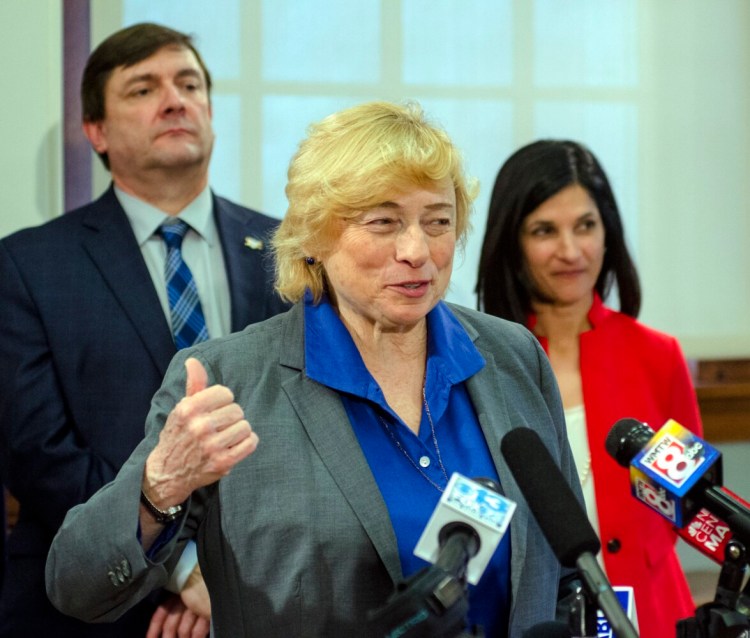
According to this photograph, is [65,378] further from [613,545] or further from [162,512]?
[613,545]

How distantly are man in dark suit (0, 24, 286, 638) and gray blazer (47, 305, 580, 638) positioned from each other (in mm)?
762

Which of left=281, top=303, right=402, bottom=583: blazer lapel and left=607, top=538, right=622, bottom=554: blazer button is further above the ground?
left=281, top=303, right=402, bottom=583: blazer lapel

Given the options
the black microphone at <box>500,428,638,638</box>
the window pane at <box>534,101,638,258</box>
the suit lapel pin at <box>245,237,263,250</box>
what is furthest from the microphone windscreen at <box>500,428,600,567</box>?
the window pane at <box>534,101,638,258</box>

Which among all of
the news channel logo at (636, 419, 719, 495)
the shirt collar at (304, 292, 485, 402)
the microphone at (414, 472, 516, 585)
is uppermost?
the shirt collar at (304, 292, 485, 402)

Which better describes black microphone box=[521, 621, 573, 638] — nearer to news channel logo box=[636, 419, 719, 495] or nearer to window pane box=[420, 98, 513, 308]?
news channel logo box=[636, 419, 719, 495]

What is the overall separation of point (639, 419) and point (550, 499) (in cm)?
147

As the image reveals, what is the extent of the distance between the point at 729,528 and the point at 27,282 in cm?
179

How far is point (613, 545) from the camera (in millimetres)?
2449

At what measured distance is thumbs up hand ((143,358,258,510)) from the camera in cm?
136

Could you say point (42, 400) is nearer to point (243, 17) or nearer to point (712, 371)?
point (243, 17)

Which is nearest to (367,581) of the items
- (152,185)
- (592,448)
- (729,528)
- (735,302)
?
(729,528)

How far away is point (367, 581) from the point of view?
1.59 meters

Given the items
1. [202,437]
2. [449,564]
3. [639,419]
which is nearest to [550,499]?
[449,564]

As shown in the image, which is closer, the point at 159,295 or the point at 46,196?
the point at 159,295
